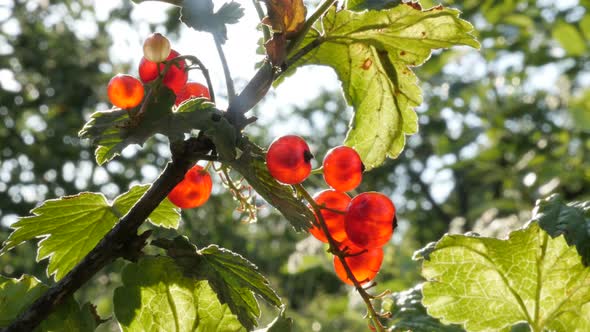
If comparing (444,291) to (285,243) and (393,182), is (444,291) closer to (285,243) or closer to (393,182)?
(285,243)

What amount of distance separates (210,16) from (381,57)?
0.37 meters

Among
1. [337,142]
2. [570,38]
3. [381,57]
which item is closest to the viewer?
[381,57]

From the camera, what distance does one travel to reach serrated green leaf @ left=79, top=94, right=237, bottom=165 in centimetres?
79

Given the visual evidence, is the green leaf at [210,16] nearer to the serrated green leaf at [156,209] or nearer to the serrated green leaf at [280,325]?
the serrated green leaf at [156,209]

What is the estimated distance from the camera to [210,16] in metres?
0.90

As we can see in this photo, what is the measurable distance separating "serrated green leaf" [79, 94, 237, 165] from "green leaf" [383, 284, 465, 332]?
600 mm

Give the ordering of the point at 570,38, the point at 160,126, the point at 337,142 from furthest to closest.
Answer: the point at 337,142 < the point at 570,38 < the point at 160,126

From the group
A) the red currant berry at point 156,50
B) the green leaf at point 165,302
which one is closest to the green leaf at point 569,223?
the green leaf at point 165,302

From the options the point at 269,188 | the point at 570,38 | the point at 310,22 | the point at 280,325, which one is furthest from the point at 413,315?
the point at 570,38

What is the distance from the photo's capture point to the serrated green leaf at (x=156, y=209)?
106 centimetres

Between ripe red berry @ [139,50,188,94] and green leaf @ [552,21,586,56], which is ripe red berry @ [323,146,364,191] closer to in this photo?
ripe red berry @ [139,50,188,94]

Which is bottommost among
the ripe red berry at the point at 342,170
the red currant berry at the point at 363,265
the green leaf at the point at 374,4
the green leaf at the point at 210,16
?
the red currant berry at the point at 363,265

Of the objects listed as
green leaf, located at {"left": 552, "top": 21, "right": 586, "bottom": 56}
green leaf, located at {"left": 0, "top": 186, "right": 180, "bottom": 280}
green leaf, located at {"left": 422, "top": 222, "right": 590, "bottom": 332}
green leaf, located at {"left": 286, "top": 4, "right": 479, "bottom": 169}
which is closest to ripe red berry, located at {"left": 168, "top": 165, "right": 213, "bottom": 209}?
green leaf, located at {"left": 0, "top": 186, "right": 180, "bottom": 280}

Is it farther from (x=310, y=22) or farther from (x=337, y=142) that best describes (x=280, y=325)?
(x=337, y=142)
